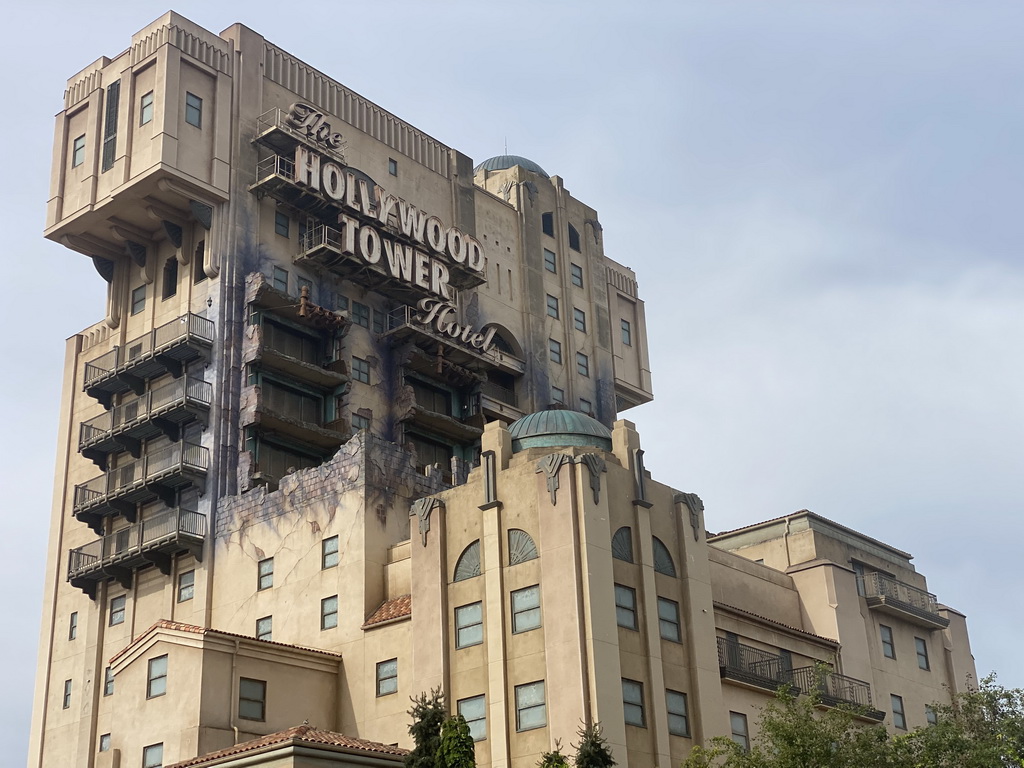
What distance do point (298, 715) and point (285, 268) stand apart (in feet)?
89.8

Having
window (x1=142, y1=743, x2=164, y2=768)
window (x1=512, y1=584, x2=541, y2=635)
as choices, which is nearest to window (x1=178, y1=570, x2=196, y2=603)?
window (x1=142, y1=743, x2=164, y2=768)

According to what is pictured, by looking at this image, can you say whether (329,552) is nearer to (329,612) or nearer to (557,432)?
(329,612)

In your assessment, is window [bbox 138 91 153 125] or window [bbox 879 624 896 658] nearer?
window [bbox 879 624 896 658]

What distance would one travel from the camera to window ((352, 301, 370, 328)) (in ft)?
259

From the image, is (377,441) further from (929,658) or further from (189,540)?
(929,658)

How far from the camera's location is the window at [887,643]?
2756 inches

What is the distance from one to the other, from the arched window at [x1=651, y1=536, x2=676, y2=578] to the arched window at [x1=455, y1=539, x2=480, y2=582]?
262 inches

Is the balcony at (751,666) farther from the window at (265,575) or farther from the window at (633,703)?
the window at (265,575)

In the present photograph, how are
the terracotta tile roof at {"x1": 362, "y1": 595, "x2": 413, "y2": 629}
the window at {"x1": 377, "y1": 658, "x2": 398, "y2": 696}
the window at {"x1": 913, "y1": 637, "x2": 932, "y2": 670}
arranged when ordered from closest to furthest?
the window at {"x1": 377, "y1": 658, "x2": 398, "y2": 696}
the terracotta tile roof at {"x1": 362, "y1": 595, "x2": 413, "y2": 629}
the window at {"x1": 913, "y1": 637, "x2": 932, "y2": 670}

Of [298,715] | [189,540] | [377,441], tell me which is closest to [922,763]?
[298,715]

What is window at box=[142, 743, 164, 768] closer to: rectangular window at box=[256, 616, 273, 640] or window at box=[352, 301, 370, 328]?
rectangular window at box=[256, 616, 273, 640]

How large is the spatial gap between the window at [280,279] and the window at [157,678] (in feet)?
81.7

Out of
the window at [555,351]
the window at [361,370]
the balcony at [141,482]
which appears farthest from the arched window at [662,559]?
the window at [555,351]

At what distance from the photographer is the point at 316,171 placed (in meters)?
76.6
